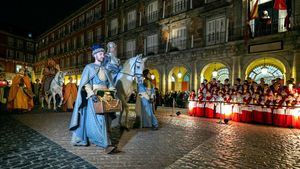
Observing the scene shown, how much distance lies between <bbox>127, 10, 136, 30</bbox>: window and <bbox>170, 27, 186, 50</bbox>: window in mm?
7156

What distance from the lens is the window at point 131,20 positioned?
29.0 meters

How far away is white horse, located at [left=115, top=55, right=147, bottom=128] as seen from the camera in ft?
24.3

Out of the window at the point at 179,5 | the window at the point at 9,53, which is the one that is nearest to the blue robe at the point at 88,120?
the window at the point at 179,5

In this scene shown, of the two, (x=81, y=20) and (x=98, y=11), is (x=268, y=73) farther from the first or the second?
(x=81, y=20)

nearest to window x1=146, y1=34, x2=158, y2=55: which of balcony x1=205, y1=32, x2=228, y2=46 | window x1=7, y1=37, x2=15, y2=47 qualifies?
balcony x1=205, y1=32, x2=228, y2=46

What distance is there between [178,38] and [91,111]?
1945 centimetres

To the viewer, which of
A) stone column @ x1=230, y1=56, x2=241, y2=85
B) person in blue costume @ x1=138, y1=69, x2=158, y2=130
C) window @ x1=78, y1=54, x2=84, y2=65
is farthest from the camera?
window @ x1=78, y1=54, x2=84, y2=65

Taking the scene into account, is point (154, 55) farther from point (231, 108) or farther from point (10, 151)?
point (10, 151)

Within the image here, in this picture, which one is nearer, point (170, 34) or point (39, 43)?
point (170, 34)

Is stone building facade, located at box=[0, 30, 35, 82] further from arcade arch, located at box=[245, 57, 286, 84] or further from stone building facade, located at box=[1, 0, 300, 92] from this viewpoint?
arcade arch, located at box=[245, 57, 286, 84]

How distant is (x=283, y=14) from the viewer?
16156mm

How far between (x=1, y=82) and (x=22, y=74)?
284 centimetres

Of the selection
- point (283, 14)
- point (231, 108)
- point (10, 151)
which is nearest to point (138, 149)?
point (10, 151)

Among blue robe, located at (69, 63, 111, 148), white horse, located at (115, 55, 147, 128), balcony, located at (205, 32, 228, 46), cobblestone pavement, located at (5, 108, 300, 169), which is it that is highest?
balcony, located at (205, 32, 228, 46)
